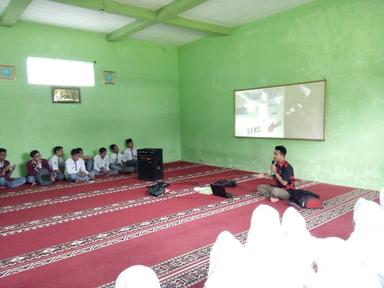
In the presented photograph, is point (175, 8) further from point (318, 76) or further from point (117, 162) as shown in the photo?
point (117, 162)

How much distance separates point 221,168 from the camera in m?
6.63

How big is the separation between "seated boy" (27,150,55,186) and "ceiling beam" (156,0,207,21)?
3330 millimetres

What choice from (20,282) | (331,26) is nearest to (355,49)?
(331,26)

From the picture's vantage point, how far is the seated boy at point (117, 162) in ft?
20.8

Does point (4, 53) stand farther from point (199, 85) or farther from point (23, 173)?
point (199, 85)

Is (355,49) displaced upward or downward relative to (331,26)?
downward

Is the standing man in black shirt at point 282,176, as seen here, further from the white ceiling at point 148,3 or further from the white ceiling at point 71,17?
the white ceiling at point 71,17

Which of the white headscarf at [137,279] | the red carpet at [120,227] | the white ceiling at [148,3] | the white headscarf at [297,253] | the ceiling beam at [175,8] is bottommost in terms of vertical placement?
the red carpet at [120,227]

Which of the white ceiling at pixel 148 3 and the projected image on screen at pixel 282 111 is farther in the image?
the projected image on screen at pixel 282 111

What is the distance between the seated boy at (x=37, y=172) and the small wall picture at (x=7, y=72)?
4.67 feet

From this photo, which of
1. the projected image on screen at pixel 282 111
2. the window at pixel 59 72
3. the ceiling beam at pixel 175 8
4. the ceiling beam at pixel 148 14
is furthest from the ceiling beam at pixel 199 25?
the window at pixel 59 72

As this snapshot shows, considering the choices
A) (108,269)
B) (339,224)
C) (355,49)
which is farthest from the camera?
(355,49)

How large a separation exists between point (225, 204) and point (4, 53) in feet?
15.7

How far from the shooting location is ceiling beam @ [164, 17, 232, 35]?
5.47m
